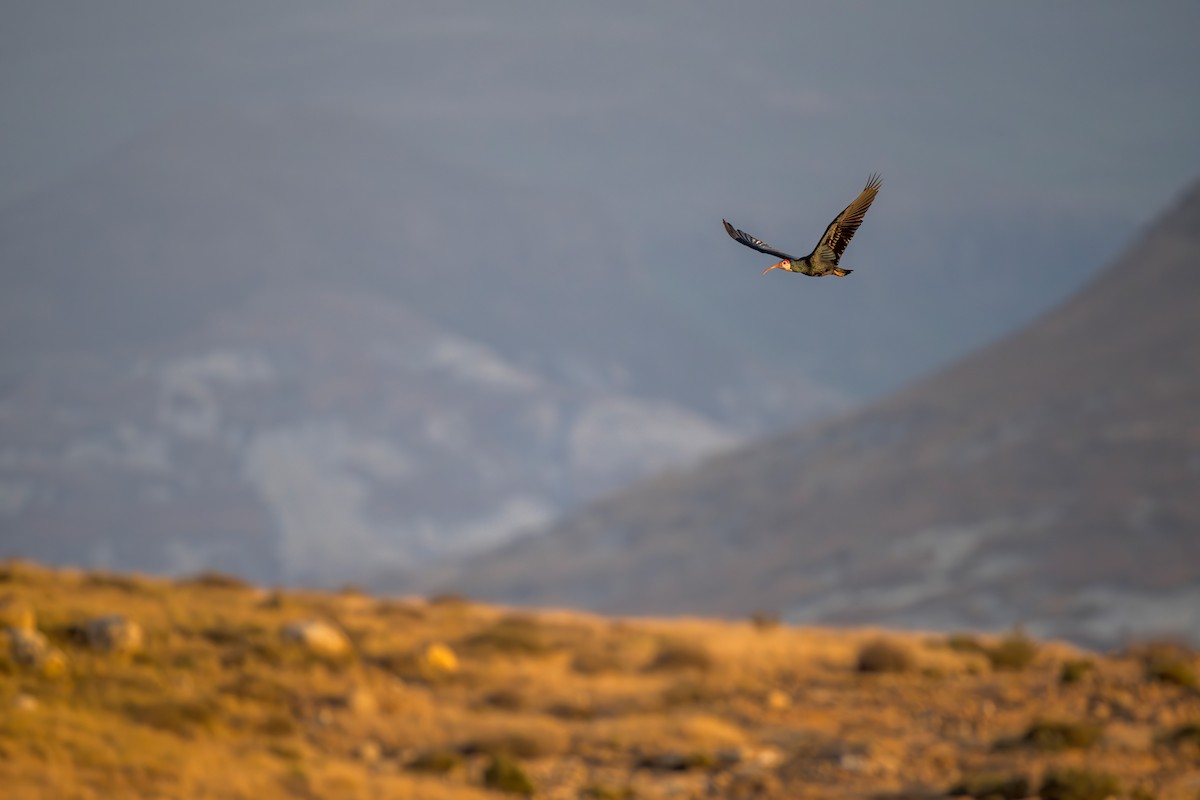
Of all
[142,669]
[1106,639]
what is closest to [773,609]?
[1106,639]

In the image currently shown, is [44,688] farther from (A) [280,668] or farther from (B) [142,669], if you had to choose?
(A) [280,668]

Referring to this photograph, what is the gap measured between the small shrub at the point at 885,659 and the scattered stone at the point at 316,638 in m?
11.2

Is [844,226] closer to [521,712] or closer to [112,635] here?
[521,712]

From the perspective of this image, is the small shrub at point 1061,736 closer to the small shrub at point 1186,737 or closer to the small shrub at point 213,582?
the small shrub at point 1186,737

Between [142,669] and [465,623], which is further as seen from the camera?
[465,623]

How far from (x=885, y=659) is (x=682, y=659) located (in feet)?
14.4

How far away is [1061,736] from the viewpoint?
2627cm

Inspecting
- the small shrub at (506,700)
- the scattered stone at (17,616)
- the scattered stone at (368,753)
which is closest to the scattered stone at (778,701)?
the small shrub at (506,700)

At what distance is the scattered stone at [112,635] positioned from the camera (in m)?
29.3

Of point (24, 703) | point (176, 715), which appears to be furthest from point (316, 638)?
point (24, 703)

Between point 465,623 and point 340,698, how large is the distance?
33.2 ft

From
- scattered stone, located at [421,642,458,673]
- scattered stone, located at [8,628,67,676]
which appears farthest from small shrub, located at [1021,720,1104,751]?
scattered stone, located at [8,628,67,676]

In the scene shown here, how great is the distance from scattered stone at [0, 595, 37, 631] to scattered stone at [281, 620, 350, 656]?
16.5ft

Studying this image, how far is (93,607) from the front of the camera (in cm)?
3253
